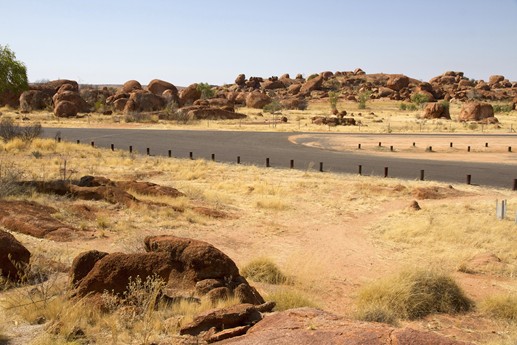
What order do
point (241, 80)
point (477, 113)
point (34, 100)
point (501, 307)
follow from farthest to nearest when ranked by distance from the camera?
point (241, 80) < point (34, 100) < point (477, 113) < point (501, 307)

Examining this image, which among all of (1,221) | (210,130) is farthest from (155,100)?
(1,221)

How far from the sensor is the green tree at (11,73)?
20.5 meters

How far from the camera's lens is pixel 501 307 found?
8.59 meters

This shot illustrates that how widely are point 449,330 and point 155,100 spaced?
202 ft

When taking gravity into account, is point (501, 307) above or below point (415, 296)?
below

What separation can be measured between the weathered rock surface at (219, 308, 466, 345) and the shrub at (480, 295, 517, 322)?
421 centimetres

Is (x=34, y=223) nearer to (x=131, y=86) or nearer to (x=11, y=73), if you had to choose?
(x=11, y=73)

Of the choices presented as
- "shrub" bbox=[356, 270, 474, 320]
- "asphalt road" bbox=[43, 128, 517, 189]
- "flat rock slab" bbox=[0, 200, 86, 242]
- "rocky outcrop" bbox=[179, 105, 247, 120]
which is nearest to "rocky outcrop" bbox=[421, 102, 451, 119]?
"asphalt road" bbox=[43, 128, 517, 189]

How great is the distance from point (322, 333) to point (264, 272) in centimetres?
510

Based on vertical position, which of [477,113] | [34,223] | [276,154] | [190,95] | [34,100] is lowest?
[276,154]

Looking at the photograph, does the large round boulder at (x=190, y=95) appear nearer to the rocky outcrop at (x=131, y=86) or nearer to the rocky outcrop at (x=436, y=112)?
the rocky outcrop at (x=131, y=86)

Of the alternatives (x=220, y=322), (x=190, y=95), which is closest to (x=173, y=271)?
(x=220, y=322)

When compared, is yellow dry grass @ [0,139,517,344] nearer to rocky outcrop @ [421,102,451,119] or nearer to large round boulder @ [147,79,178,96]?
rocky outcrop @ [421,102,451,119]

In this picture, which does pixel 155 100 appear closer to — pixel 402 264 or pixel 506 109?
pixel 506 109
